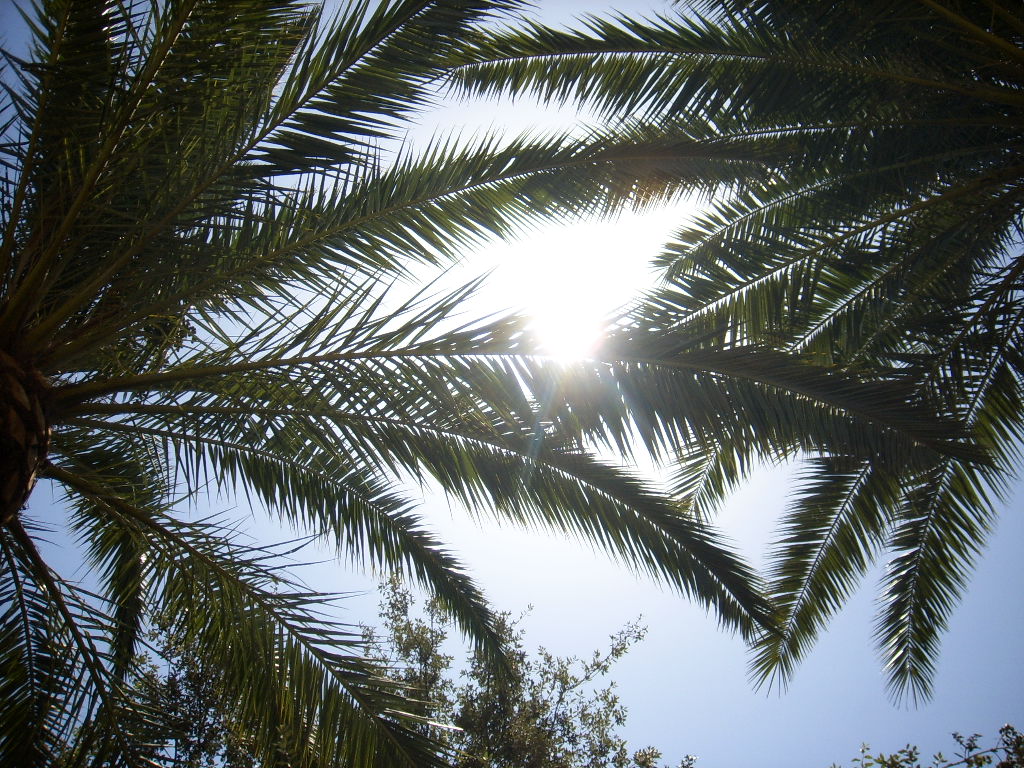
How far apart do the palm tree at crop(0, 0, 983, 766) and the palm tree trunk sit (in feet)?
0.03

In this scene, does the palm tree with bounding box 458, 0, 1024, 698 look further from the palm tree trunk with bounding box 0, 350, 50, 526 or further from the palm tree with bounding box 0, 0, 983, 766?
the palm tree trunk with bounding box 0, 350, 50, 526

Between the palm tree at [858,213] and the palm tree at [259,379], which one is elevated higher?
the palm tree at [858,213]

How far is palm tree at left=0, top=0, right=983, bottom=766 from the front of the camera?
3.32 meters

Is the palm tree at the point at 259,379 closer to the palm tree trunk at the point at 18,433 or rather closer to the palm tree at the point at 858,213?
the palm tree trunk at the point at 18,433

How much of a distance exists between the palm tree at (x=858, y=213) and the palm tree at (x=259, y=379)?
1327 millimetres

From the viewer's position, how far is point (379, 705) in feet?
11.7

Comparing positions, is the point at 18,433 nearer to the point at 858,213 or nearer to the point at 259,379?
the point at 259,379

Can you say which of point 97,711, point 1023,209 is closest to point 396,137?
point 97,711

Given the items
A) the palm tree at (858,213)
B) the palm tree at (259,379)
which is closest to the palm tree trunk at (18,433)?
the palm tree at (259,379)

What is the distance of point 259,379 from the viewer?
11.1 ft

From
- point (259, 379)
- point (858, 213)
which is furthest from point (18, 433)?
point (858, 213)

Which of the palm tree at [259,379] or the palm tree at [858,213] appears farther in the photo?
the palm tree at [858,213]

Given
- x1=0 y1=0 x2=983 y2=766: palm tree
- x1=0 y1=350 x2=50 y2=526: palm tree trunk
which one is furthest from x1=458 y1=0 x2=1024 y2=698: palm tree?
x1=0 y1=350 x2=50 y2=526: palm tree trunk

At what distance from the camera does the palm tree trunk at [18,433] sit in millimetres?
2885
